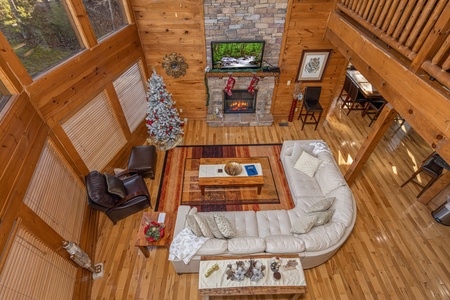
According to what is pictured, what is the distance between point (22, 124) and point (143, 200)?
6.88 ft

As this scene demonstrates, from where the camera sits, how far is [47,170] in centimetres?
316

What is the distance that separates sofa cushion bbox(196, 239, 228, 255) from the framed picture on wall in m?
4.72

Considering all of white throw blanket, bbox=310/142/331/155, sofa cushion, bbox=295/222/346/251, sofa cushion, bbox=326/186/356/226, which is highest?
white throw blanket, bbox=310/142/331/155

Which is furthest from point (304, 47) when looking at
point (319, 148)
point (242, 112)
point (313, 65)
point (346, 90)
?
point (346, 90)

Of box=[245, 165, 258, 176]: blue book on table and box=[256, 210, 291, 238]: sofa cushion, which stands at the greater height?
box=[245, 165, 258, 176]: blue book on table

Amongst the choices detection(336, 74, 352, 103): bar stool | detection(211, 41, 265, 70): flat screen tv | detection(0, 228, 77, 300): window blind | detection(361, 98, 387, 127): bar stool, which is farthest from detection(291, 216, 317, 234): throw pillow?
detection(336, 74, 352, 103): bar stool

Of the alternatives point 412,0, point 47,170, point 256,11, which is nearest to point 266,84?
point 256,11

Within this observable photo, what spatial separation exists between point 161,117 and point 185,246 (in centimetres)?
324

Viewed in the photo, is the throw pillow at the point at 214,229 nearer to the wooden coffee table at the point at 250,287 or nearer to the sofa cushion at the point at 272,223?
the wooden coffee table at the point at 250,287

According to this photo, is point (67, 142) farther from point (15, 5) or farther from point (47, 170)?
point (15, 5)

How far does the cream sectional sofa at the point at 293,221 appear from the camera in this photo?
321 cm

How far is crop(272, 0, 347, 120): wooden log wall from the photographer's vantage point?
15.9 feet

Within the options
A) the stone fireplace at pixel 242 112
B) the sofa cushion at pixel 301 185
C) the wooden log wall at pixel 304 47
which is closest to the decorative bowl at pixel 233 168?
the sofa cushion at pixel 301 185

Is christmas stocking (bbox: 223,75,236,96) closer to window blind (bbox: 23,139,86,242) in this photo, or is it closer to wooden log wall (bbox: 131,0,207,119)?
wooden log wall (bbox: 131,0,207,119)
